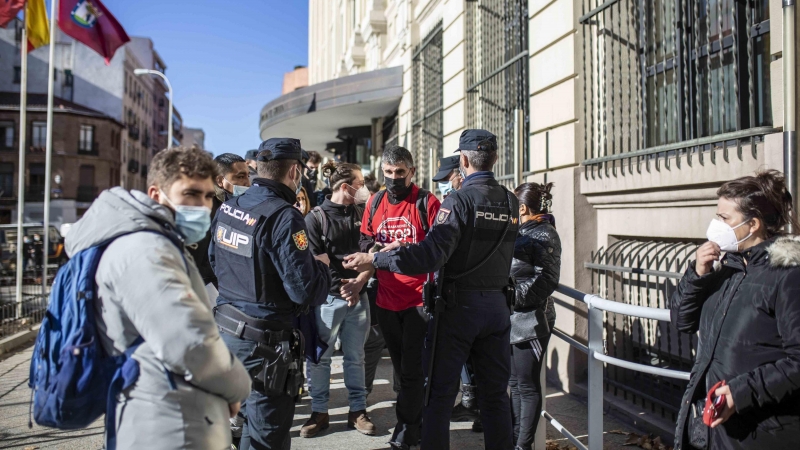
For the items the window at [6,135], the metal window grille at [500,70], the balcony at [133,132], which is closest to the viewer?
the metal window grille at [500,70]

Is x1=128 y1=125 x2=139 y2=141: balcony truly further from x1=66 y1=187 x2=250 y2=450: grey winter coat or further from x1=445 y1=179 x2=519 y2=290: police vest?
x1=66 y1=187 x2=250 y2=450: grey winter coat

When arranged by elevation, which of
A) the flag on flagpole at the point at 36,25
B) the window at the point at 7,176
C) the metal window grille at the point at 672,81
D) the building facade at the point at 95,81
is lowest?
the metal window grille at the point at 672,81

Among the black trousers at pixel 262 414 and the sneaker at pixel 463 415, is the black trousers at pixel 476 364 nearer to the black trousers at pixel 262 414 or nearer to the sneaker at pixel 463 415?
the black trousers at pixel 262 414

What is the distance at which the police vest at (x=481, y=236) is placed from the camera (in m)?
3.85

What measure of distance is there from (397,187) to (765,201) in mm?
2642

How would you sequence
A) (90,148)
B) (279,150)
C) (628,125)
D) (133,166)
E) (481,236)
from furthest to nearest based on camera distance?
(133,166) → (90,148) → (628,125) → (481,236) → (279,150)

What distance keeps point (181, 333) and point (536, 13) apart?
6.61 metres

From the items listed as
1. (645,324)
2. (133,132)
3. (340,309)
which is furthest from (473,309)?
(133,132)

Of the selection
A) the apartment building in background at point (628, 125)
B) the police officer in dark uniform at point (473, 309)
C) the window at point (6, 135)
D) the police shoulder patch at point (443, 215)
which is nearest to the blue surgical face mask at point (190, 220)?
the police officer in dark uniform at point (473, 309)

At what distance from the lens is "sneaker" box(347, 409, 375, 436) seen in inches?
202

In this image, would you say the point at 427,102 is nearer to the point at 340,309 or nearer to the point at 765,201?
the point at 340,309

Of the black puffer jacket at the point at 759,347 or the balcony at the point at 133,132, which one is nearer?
the black puffer jacket at the point at 759,347

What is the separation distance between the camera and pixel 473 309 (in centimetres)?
385

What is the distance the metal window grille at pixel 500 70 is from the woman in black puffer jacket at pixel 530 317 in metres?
3.72
